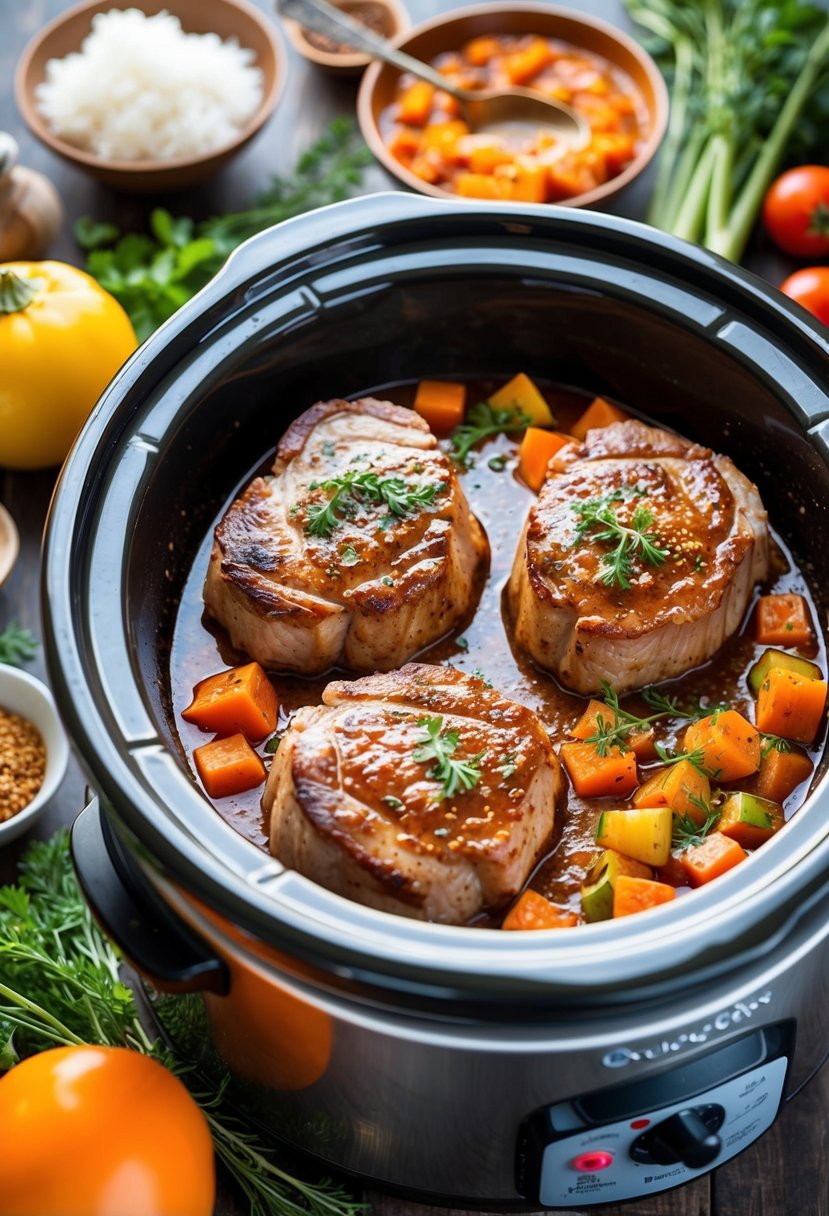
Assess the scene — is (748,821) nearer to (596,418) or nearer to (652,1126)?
(652,1126)

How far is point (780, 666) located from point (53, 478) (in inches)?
82.3

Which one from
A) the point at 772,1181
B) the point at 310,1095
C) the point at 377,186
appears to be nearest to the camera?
the point at 310,1095

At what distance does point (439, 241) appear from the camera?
114 inches

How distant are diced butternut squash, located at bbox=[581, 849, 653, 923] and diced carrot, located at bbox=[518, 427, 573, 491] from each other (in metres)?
0.97

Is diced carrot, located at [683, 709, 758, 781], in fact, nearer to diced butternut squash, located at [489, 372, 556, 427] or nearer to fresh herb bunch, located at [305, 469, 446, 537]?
fresh herb bunch, located at [305, 469, 446, 537]

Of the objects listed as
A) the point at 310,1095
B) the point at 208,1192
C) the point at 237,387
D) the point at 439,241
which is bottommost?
the point at 208,1192

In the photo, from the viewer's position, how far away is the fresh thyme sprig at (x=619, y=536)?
2625mm

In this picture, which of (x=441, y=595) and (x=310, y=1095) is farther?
(x=441, y=595)

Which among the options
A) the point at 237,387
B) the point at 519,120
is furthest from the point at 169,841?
the point at 519,120

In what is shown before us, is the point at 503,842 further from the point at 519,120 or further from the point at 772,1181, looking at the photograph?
the point at 519,120

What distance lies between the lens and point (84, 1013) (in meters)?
2.72

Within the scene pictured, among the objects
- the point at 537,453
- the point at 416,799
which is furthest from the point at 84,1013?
the point at 537,453

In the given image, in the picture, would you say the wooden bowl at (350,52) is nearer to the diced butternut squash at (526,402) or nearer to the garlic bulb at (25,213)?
the garlic bulb at (25,213)

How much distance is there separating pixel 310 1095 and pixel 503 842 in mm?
576
